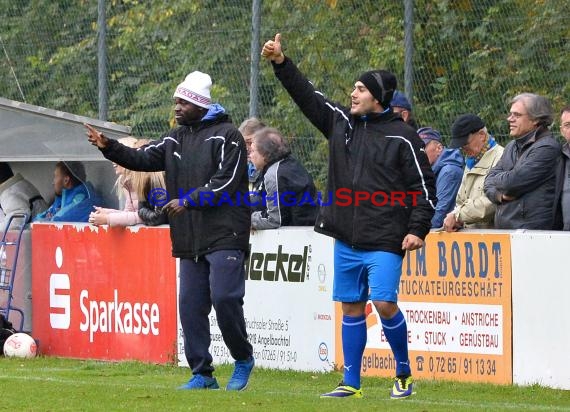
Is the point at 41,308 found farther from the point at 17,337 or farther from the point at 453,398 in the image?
the point at 453,398

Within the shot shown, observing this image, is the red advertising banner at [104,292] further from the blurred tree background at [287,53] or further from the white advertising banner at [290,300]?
the blurred tree background at [287,53]

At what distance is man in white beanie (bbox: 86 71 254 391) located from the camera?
9508mm

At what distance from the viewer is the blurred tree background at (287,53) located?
12680 millimetres

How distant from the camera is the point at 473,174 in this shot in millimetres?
11070

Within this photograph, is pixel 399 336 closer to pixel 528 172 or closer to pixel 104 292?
pixel 528 172

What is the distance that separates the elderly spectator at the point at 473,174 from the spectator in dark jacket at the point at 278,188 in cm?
136

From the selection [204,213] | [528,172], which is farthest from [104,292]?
[528,172]

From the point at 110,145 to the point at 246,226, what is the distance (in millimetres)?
1078

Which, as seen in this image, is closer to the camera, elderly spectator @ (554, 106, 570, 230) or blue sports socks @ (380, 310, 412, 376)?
blue sports socks @ (380, 310, 412, 376)

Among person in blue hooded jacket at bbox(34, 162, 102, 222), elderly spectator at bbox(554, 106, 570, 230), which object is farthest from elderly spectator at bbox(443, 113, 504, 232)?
person in blue hooded jacket at bbox(34, 162, 102, 222)

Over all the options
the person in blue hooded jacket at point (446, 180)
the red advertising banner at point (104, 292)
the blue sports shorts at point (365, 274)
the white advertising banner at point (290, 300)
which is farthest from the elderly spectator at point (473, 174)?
the red advertising banner at point (104, 292)

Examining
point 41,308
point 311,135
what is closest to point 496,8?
point 311,135

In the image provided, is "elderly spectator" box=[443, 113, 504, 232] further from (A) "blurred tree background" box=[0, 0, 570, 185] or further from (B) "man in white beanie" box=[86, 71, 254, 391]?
(B) "man in white beanie" box=[86, 71, 254, 391]

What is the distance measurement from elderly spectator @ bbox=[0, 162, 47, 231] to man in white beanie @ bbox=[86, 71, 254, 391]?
4960 mm
